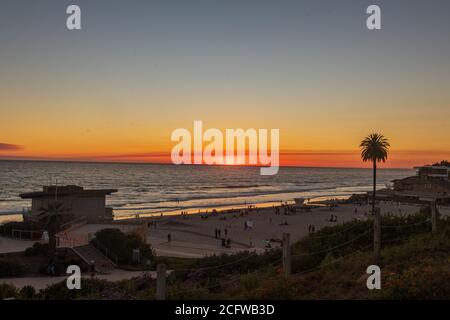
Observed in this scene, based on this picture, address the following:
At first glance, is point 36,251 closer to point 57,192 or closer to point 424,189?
point 57,192

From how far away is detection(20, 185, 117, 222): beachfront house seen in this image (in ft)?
127

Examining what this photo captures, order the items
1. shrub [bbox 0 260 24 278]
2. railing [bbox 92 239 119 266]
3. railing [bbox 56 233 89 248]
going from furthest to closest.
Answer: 1. railing [bbox 56 233 89 248]
2. railing [bbox 92 239 119 266]
3. shrub [bbox 0 260 24 278]

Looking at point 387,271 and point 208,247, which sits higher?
point 387,271

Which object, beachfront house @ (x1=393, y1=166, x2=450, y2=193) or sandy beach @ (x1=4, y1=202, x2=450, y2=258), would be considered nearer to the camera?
sandy beach @ (x1=4, y1=202, x2=450, y2=258)

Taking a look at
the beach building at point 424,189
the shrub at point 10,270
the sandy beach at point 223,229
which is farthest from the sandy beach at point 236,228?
the shrub at point 10,270

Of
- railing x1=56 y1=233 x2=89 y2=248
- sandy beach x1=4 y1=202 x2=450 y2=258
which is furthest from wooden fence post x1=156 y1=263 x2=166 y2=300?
railing x1=56 y1=233 x2=89 y2=248

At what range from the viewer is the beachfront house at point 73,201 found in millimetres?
38594

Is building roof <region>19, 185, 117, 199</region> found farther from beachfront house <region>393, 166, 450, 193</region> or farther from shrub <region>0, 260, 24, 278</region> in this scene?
beachfront house <region>393, 166, 450, 193</region>

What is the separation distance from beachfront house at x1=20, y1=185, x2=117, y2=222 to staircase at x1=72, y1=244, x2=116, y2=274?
1071 centimetres

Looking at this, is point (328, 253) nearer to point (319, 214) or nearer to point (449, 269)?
point (449, 269)

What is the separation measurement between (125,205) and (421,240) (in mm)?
74485

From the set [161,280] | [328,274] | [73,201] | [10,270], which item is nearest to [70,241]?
[10,270]

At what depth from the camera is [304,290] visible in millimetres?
11742
